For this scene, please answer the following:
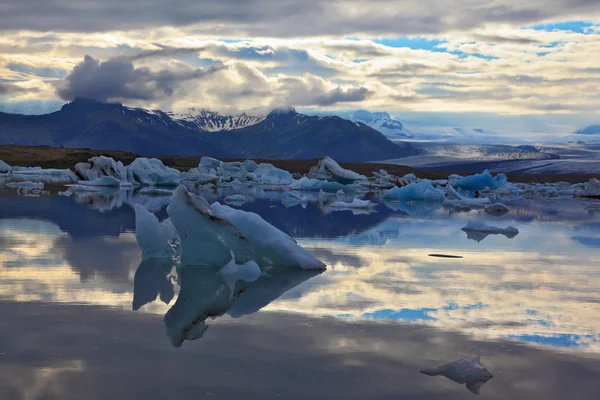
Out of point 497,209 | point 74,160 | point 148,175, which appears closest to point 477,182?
point 497,209

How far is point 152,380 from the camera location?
14.6 ft

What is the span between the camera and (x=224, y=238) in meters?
8.82

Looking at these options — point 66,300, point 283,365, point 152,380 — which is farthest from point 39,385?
point 66,300

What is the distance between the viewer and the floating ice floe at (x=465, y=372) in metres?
4.61

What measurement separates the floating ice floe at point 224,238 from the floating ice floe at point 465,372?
4.31 m

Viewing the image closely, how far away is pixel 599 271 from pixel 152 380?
7.23 meters

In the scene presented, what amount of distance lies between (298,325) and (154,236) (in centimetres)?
429

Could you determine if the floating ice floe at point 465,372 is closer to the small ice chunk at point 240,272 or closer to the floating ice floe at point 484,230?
the small ice chunk at point 240,272

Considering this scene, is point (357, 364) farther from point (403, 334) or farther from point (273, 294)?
point (273, 294)

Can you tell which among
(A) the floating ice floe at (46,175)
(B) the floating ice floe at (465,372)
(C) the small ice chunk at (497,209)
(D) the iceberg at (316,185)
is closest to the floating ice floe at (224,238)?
(B) the floating ice floe at (465,372)

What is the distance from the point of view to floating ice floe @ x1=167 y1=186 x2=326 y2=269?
8719 millimetres

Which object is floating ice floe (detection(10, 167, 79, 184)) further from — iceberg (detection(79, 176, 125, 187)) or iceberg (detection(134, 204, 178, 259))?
iceberg (detection(134, 204, 178, 259))

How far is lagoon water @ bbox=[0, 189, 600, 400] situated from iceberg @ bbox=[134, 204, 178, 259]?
41 cm

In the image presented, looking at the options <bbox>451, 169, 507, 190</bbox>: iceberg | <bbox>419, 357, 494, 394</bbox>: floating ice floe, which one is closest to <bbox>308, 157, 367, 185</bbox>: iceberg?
<bbox>451, 169, 507, 190</bbox>: iceberg
